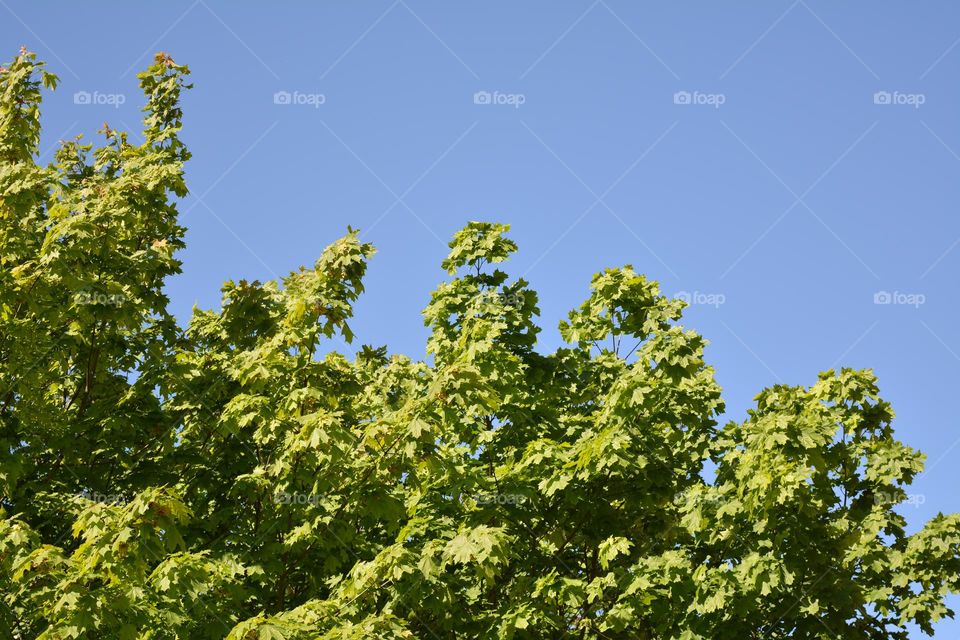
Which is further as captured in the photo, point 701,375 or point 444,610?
point 701,375

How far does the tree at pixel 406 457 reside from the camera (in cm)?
988

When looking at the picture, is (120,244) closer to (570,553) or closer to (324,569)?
(324,569)

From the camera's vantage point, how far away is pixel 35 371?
36.7ft

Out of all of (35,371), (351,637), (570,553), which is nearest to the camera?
(351,637)

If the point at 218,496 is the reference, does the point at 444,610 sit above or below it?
below

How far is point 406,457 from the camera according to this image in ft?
31.7

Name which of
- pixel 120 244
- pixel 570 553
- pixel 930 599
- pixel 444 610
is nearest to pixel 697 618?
pixel 570 553

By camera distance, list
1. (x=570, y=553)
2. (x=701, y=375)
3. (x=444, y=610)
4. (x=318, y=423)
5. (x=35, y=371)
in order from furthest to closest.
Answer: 1. (x=701, y=375)
2. (x=570, y=553)
3. (x=35, y=371)
4. (x=444, y=610)
5. (x=318, y=423)

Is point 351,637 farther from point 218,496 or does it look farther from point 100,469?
point 100,469

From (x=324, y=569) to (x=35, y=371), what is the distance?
13.5ft

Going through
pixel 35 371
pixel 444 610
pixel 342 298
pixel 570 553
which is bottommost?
pixel 444 610

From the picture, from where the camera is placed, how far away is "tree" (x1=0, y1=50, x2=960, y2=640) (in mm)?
9875

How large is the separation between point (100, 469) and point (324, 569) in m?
3.47

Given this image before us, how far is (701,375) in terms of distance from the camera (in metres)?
14.8
